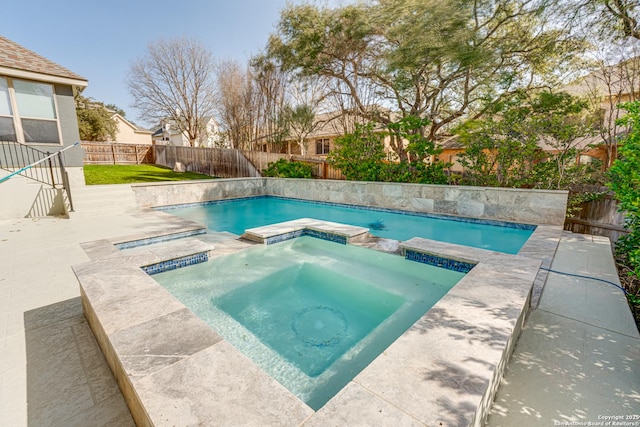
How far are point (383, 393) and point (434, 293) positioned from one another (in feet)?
8.36

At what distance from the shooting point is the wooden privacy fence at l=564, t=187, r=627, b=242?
5500 millimetres

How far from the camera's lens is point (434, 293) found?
12.0 ft

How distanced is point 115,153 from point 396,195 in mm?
18706

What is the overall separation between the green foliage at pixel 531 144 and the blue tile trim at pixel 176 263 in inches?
266

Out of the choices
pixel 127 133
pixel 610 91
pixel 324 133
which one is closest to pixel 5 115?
pixel 324 133

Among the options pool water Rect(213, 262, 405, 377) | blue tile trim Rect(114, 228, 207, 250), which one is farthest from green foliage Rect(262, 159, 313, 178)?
pool water Rect(213, 262, 405, 377)

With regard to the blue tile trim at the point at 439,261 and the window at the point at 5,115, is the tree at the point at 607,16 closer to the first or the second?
the blue tile trim at the point at 439,261

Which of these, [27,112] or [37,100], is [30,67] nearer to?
[37,100]

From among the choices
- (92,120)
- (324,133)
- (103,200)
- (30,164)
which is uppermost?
(92,120)

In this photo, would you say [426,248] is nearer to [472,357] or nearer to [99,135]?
[472,357]

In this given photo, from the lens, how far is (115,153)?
60.6ft

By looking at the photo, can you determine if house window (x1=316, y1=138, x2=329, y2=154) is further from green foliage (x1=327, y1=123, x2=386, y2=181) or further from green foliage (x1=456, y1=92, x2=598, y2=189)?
green foliage (x1=456, y1=92, x2=598, y2=189)

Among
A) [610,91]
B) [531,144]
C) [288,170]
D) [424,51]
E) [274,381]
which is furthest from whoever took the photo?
[288,170]

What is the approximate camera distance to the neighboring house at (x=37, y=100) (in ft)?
26.2
